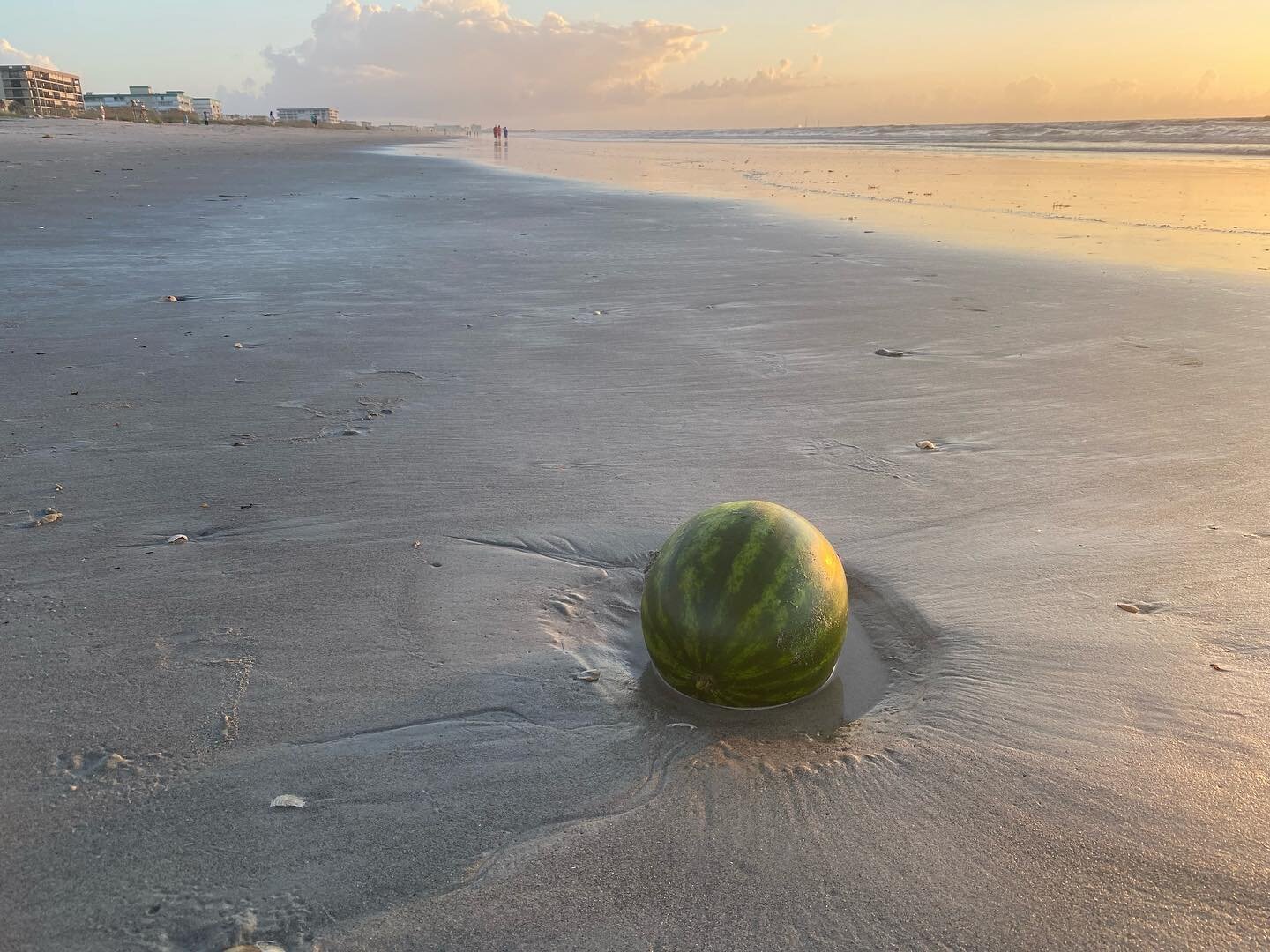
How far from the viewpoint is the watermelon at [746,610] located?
1.96 metres

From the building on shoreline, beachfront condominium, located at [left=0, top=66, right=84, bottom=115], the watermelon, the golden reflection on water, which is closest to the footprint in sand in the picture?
the watermelon

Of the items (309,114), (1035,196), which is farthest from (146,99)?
(1035,196)

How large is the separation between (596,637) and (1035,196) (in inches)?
628

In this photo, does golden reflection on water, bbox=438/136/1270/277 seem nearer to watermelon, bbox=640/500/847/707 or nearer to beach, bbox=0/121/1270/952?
beach, bbox=0/121/1270/952

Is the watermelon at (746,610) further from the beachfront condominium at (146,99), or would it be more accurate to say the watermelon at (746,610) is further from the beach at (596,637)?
the beachfront condominium at (146,99)

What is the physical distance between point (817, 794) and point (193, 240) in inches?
375

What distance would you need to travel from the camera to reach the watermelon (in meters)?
1.96

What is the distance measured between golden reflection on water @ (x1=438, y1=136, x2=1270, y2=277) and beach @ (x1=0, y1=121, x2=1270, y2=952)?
15.1 ft

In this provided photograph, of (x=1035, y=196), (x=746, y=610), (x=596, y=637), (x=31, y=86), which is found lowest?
(x=596, y=637)

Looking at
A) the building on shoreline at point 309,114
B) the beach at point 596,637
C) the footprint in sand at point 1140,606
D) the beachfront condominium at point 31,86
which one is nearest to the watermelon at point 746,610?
the beach at point 596,637

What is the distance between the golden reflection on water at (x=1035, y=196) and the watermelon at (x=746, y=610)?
788 cm

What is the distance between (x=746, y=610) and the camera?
6.41 feet

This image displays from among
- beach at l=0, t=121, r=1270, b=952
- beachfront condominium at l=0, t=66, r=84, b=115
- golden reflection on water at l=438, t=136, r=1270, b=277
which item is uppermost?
beachfront condominium at l=0, t=66, r=84, b=115

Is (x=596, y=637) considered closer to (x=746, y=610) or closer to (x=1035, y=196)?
(x=746, y=610)
